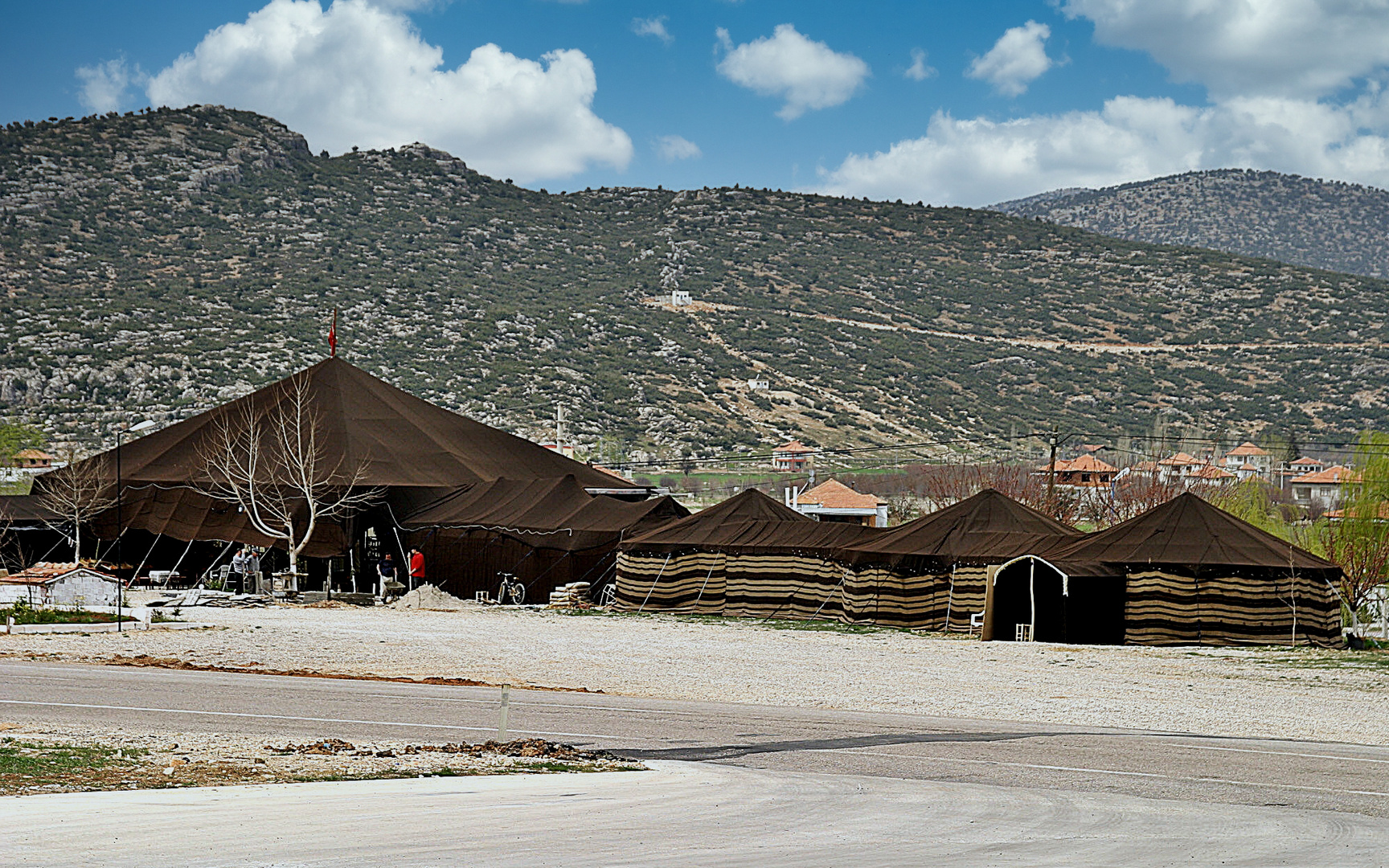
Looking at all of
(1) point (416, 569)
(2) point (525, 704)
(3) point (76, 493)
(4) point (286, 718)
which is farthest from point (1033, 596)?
(3) point (76, 493)

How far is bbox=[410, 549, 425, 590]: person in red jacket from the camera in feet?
127

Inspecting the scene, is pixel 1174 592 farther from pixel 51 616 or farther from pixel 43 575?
pixel 43 575

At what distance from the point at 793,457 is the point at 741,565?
53707 millimetres

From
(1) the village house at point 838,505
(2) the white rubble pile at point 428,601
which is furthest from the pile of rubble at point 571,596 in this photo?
(1) the village house at point 838,505

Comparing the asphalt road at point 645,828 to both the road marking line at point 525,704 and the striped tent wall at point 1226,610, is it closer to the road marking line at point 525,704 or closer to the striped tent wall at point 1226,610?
the road marking line at point 525,704

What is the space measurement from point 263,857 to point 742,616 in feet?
89.8

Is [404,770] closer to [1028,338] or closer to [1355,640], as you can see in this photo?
[1355,640]

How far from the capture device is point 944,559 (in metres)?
31.2

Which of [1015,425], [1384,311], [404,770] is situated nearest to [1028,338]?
[1015,425]

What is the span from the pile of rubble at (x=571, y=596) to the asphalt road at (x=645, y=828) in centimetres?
2528

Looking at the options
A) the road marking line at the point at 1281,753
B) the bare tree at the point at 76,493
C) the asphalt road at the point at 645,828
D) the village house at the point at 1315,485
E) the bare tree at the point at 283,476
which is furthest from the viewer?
the village house at the point at 1315,485

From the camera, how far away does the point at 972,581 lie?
30.9m

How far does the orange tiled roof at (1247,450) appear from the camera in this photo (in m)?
89.8

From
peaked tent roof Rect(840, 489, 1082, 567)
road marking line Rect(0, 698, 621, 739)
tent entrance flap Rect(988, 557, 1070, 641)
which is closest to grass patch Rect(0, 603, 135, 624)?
road marking line Rect(0, 698, 621, 739)
